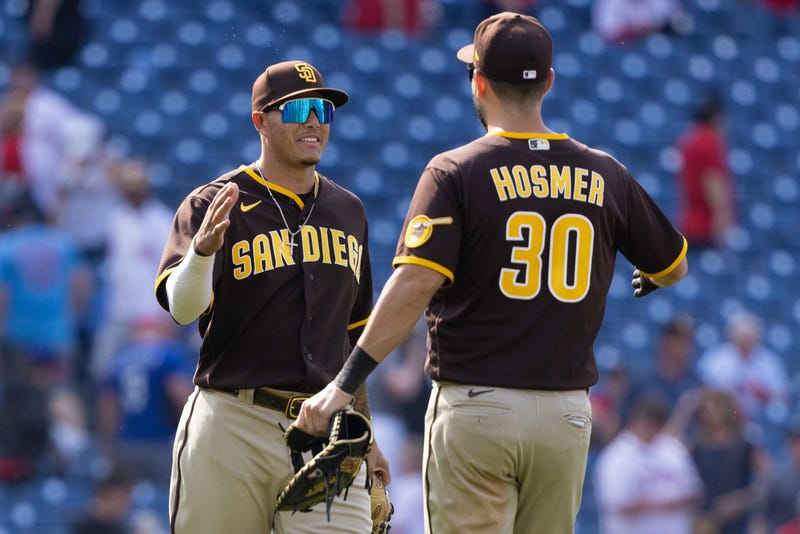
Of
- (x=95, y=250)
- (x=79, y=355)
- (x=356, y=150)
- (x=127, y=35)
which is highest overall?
(x=127, y=35)

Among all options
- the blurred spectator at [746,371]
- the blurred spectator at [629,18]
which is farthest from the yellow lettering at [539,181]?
the blurred spectator at [629,18]

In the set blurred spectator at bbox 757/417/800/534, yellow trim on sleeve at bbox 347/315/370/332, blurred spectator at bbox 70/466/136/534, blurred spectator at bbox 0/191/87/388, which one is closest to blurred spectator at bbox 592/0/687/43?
blurred spectator at bbox 757/417/800/534

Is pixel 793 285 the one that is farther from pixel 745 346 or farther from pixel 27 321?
pixel 27 321

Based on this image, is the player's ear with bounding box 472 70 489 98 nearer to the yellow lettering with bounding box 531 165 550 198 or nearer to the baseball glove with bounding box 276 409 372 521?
the yellow lettering with bounding box 531 165 550 198

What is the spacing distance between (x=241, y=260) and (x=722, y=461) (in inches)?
232

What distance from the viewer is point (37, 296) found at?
911cm

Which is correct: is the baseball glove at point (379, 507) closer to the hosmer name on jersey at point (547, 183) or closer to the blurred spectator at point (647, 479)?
the hosmer name on jersey at point (547, 183)

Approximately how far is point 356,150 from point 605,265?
8125 mm

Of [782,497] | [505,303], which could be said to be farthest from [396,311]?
[782,497]

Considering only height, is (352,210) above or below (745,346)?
above

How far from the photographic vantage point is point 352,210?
4.46 m

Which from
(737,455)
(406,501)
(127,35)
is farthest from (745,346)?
(127,35)

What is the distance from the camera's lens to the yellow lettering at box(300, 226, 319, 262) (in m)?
4.26

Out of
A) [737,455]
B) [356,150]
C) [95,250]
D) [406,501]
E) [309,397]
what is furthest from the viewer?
[356,150]
